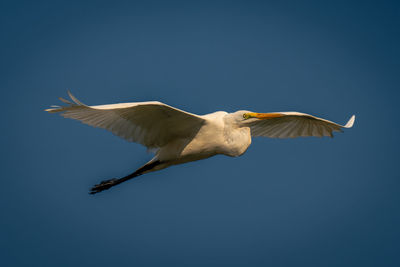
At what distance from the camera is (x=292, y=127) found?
868cm

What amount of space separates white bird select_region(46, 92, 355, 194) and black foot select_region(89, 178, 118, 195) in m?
0.45

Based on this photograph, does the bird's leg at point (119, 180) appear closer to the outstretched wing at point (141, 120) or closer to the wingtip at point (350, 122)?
the outstretched wing at point (141, 120)

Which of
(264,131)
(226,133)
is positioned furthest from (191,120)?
(264,131)

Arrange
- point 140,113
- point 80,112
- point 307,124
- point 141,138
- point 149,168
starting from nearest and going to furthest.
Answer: point 80,112, point 140,113, point 141,138, point 149,168, point 307,124

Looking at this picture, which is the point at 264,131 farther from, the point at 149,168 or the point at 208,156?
the point at 149,168

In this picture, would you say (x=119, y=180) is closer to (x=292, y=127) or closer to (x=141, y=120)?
(x=141, y=120)

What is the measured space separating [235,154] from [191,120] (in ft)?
2.88

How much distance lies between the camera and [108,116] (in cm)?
682

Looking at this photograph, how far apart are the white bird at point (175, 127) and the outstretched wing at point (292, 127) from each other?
0.03 meters

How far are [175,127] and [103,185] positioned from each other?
7.48 feet

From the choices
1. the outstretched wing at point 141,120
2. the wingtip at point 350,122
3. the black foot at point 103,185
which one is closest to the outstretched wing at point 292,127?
the wingtip at point 350,122

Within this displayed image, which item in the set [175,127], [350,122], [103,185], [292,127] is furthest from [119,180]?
[350,122]

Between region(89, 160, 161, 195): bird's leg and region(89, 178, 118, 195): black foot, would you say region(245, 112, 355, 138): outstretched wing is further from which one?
region(89, 178, 118, 195): black foot

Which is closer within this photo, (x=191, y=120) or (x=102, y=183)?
(x=191, y=120)
